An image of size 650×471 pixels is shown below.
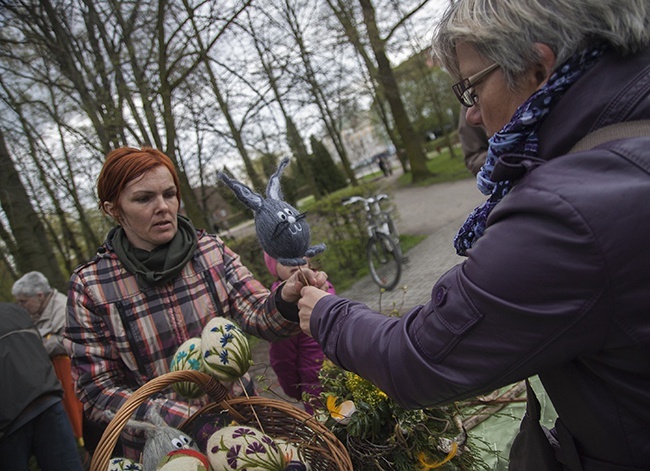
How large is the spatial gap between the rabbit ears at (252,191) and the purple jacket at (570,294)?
29.8 inches

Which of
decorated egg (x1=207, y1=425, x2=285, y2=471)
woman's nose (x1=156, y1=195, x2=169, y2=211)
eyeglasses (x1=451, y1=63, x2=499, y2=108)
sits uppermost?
woman's nose (x1=156, y1=195, x2=169, y2=211)

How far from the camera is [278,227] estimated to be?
4.93 ft

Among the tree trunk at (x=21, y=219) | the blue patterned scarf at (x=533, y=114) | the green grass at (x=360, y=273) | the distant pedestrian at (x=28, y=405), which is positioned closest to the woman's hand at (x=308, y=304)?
the blue patterned scarf at (x=533, y=114)

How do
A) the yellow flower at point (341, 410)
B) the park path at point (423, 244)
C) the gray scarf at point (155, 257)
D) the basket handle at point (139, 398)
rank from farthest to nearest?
1. the park path at point (423, 244)
2. the gray scarf at point (155, 257)
3. the yellow flower at point (341, 410)
4. the basket handle at point (139, 398)

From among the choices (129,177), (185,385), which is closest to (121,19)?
(129,177)

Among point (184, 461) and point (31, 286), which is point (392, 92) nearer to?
point (31, 286)

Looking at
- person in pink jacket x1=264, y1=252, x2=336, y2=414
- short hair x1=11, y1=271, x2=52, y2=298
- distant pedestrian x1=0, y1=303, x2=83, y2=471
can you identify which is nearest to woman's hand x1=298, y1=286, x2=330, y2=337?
person in pink jacket x1=264, y1=252, x2=336, y2=414

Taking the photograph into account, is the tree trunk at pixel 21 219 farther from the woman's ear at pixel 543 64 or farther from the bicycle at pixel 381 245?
the woman's ear at pixel 543 64

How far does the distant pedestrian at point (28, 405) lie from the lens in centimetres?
314

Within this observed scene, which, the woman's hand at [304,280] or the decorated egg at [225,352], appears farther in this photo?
the woman's hand at [304,280]

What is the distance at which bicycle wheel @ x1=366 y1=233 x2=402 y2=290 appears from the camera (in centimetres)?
705

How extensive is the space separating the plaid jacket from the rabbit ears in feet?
1.49

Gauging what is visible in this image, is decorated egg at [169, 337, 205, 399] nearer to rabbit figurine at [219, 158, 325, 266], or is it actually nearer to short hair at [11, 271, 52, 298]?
rabbit figurine at [219, 158, 325, 266]

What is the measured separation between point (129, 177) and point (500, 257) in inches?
62.5
